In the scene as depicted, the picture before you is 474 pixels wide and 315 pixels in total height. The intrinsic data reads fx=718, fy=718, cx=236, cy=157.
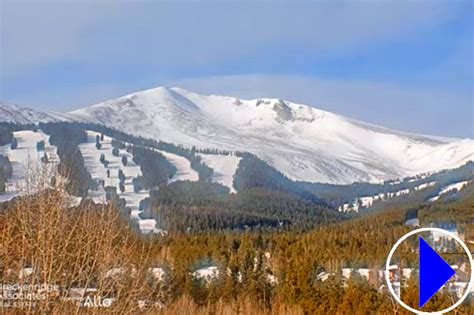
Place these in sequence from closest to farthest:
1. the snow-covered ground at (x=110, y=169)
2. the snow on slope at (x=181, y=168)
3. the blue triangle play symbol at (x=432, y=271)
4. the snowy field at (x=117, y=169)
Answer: the blue triangle play symbol at (x=432, y=271), the snow-covered ground at (x=110, y=169), the snowy field at (x=117, y=169), the snow on slope at (x=181, y=168)

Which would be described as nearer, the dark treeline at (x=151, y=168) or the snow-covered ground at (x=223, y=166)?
the dark treeline at (x=151, y=168)

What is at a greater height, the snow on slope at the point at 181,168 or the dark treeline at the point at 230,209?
the snow on slope at the point at 181,168

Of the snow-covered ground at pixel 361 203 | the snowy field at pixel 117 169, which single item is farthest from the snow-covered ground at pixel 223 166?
the snow-covered ground at pixel 361 203

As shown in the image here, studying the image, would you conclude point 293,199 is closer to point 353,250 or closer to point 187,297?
point 353,250

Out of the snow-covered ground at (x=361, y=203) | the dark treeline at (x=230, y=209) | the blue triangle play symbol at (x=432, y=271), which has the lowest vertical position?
the snow-covered ground at (x=361, y=203)

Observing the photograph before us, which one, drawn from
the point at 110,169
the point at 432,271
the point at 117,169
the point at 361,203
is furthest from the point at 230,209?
the point at 432,271

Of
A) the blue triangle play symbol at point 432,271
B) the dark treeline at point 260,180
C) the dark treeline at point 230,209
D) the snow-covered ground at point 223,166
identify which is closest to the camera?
the blue triangle play symbol at point 432,271

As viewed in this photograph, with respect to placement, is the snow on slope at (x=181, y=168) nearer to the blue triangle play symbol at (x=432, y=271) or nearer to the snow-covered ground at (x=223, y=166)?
the snow-covered ground at (x=223, y=166)

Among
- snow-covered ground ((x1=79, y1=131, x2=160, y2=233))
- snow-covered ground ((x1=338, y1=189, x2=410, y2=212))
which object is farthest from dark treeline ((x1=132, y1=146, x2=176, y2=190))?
snow-covered ground ((x1=338, y1=189, x2=410, y2=212))
